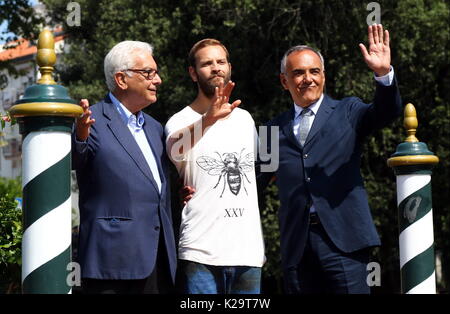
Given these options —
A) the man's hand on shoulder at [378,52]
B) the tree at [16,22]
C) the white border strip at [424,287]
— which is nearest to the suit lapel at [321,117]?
the man's hand on shoulder at [378,52]

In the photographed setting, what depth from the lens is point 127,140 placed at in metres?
5.11

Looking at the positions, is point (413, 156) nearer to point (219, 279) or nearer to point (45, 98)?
point (219, 279)

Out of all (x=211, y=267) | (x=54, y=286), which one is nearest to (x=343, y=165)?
(x=211, y=267)

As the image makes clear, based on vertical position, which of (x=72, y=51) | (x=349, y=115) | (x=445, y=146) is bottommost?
(x=349, y=115)

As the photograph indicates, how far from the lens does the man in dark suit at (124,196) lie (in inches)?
191

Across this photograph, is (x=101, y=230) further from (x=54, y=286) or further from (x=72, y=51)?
(x=72, y=51)

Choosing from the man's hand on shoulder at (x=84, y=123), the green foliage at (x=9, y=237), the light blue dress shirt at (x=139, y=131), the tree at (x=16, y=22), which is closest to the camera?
the man's hand on shoulder at (x=84, y=123)

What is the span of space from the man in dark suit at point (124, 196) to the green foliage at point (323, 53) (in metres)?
12.6

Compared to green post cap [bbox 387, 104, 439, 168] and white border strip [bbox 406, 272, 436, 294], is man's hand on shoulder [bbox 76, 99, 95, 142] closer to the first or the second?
green post cap [bbox 387, 104, 439, 168]

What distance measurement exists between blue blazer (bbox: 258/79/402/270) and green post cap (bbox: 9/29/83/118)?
1721mm

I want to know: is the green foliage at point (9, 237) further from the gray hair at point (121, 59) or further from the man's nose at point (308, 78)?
the man's nose at point (308, 78)

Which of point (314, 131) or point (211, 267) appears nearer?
point (211, 267)
